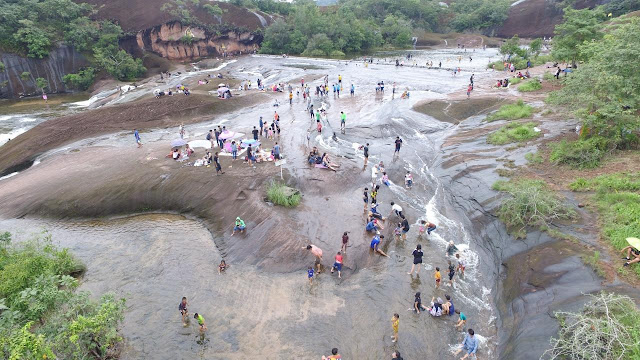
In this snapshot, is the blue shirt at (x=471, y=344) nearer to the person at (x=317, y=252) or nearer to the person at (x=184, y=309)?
the person at (x=317, y=252)

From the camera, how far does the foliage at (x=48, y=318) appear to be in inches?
356

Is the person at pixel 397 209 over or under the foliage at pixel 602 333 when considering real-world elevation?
under

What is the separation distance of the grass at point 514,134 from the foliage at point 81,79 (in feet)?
201

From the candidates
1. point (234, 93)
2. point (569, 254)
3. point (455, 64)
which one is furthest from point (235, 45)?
point (569, 254)

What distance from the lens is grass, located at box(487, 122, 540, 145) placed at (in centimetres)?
2680

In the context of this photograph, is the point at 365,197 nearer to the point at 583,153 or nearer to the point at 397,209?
the point at 397,209

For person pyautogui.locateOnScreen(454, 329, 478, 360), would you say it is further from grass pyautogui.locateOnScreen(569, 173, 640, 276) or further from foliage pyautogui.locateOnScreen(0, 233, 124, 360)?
foliage pyautogui.locateOnScreen(0, 233, 124, 360)

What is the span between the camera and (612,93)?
68.3 ft

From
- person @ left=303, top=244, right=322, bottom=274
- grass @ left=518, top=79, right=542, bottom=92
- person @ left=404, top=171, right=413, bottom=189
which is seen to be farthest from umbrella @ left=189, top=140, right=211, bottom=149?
grass @ left=518, top=79, right=542, bottom=92

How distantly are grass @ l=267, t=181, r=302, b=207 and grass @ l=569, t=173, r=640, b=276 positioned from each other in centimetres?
1508

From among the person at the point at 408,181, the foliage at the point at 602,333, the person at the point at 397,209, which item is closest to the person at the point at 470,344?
the foliage at the point at 602,333

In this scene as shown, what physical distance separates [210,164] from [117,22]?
2457 inches

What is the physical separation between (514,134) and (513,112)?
5649 mm

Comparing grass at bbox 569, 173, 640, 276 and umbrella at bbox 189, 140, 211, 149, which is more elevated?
Answer: umbrella at bbox 189, 140, 211, 149
